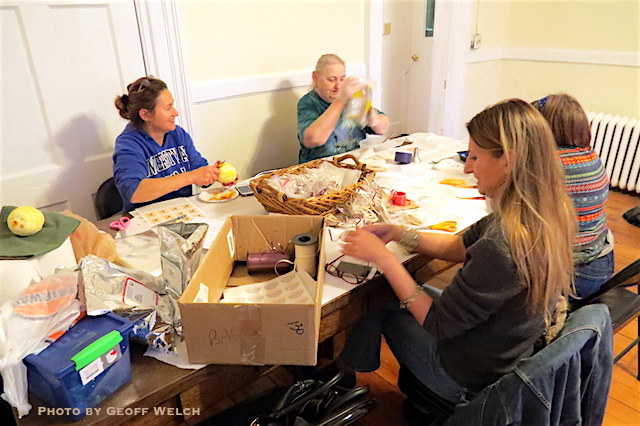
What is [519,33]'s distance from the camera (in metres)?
3.80

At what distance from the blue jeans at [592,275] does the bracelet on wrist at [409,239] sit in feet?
2.18

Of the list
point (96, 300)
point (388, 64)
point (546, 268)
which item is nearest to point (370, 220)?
point (546, 268)

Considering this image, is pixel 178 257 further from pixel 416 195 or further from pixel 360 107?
pixel 360 107

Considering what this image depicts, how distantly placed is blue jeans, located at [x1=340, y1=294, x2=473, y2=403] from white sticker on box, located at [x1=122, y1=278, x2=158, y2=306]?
633 mm

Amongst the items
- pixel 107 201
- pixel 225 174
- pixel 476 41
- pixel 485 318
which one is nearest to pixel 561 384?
pixel 485 318

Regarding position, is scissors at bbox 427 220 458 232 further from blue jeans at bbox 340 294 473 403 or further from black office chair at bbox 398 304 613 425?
black office chair at bbox 398 304 613 425

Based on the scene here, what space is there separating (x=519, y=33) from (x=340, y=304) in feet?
11.8

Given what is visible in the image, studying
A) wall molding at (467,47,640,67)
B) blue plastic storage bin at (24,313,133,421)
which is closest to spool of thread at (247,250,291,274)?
blue plastic storage bin at (24,313,133,421)

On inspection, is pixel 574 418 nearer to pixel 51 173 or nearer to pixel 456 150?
pixel 456 150

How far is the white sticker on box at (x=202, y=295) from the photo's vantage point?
924 mm

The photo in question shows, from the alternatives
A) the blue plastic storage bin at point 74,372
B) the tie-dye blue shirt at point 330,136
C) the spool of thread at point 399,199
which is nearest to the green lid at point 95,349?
the blue plastic storage bin at point 74,372

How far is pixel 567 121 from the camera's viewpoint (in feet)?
5.06

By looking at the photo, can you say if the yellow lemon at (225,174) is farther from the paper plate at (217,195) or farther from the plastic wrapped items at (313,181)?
the plastic wrapped items at (313,181)

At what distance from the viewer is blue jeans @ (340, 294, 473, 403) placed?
1201mm
